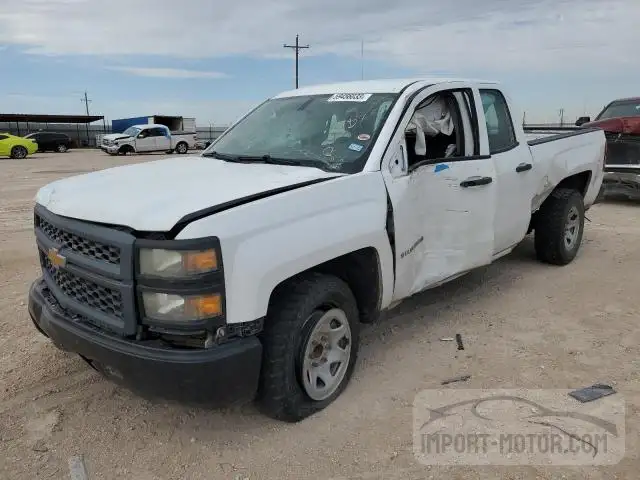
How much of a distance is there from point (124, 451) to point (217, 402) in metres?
0.67

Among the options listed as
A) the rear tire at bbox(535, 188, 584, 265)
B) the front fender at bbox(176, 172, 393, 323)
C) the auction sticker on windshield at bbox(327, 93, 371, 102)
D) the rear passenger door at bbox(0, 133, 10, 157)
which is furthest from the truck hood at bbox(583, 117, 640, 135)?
the rear passenger door at bbox(0, 133, 10, 157)

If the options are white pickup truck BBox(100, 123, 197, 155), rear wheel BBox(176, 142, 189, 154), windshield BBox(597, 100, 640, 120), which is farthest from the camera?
rear wheel BBox(176, 142, 189, 154)

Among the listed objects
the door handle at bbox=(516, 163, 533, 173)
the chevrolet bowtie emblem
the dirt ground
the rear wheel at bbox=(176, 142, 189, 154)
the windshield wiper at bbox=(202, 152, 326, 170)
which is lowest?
the rear wheel at bbox=(176, 142, 189, 154)

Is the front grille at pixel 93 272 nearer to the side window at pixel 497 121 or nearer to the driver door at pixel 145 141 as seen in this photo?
the side window at pixel 497 121

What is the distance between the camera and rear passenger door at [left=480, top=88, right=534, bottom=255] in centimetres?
464

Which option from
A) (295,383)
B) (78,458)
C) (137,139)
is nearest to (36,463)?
(78,458)

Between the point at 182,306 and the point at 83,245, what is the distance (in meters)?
0.72

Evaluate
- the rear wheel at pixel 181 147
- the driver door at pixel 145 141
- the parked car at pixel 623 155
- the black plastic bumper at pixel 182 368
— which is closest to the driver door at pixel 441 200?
the black plastic bumper at pixel 182 368

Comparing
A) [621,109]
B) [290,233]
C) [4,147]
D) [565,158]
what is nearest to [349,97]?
[290,233]

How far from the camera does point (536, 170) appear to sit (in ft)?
17.1

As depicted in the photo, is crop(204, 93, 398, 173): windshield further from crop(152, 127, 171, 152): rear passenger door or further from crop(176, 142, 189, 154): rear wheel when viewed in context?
crop(176, 142, 189, 154): rear wheel

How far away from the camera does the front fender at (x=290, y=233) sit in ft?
8.67

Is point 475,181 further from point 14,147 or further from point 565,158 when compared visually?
point 14,147

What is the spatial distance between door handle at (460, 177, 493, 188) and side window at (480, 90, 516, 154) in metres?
0.38
